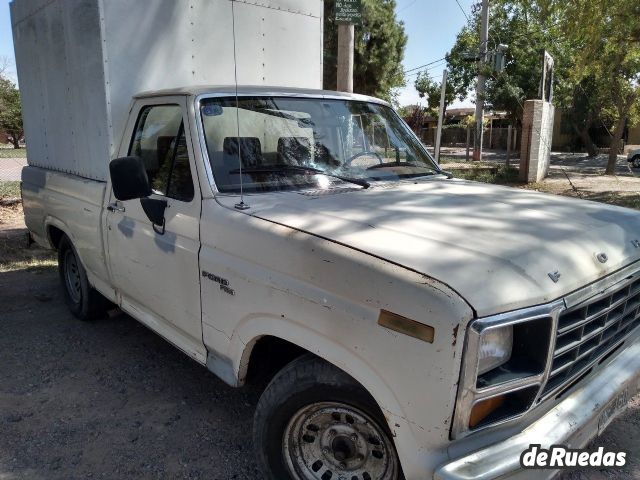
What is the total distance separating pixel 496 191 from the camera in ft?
10.9

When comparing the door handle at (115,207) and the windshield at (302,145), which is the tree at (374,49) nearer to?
the windshield at (302,145)

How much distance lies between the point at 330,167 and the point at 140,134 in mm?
1405

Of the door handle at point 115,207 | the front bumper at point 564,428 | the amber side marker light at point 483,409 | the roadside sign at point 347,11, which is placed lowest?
the front bumper at point 564,428

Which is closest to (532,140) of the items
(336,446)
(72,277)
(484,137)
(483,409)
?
(72,277)

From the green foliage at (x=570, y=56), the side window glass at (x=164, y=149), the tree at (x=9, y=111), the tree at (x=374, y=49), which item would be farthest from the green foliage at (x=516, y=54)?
the tree at (x=9, y=111)

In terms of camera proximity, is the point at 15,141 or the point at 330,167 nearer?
the point at 330,167

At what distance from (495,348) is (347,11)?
6755mm

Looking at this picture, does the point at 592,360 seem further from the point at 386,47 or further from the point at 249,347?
the point at 386,47

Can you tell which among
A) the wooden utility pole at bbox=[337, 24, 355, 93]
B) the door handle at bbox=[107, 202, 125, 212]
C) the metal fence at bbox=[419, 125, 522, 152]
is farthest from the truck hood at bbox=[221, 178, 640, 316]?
the metal fence at bbox=[419, 125, 522, 152]

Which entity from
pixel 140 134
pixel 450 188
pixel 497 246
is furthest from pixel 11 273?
pixel 497 246

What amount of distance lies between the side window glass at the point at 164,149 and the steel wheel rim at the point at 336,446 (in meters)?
1.37

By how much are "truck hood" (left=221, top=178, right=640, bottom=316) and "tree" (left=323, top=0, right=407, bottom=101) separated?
15.9 meters

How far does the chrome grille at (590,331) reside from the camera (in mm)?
2004

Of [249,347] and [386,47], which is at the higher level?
[386,47]
